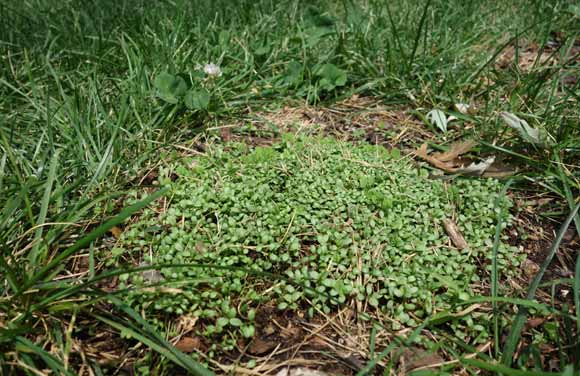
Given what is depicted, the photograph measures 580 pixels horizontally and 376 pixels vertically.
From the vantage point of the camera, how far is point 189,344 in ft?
5.33

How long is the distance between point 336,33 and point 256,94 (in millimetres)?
750

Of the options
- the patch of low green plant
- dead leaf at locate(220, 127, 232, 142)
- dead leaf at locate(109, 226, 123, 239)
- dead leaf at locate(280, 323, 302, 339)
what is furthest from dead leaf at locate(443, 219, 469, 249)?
dead leaf at locate(109, 226, 123, 239)

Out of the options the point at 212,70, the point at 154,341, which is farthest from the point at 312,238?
the point at 212,70

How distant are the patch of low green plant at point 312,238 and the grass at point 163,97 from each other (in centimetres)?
17

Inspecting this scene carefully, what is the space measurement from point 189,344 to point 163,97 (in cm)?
140

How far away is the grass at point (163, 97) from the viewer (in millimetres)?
1603

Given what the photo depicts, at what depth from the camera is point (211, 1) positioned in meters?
3.47

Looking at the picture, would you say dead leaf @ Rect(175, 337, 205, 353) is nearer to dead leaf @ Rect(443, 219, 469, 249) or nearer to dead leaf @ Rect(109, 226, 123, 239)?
dead leaf @ Rect(109, 226, 123, 239)

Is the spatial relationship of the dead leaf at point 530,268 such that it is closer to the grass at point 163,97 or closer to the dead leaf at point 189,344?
the grass at point 163,97

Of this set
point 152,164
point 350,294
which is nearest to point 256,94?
point 152,164

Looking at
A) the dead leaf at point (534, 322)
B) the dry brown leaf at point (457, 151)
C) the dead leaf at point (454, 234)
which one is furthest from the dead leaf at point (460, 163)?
the dead leaf at point (534, 322)

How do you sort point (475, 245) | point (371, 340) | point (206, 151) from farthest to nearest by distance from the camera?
1. point (206, 151)
2. point (475, 245)
3. point (371, 340)

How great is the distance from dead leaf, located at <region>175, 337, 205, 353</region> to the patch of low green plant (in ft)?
0.16

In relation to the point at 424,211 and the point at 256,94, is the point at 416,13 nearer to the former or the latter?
the point at 256,94
